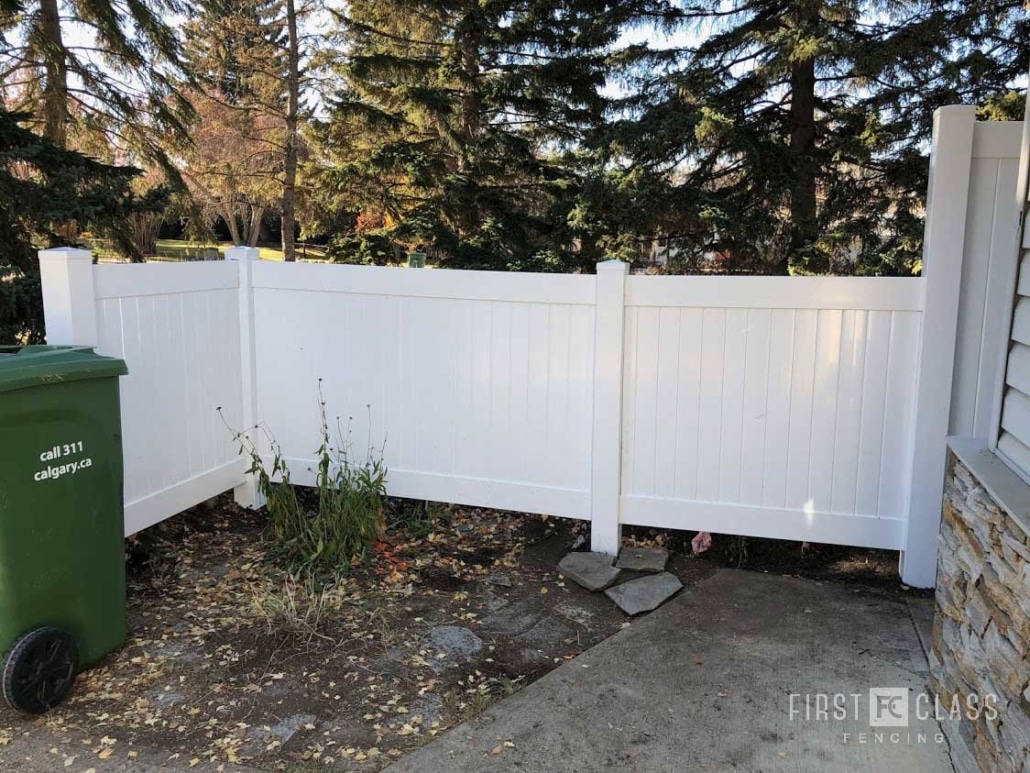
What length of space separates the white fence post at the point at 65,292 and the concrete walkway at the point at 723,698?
7.03 feet

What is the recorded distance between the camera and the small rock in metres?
2.94

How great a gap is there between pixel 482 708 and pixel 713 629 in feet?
3.50

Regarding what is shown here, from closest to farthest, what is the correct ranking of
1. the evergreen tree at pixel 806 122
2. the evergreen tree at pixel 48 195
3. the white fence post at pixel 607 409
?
the white fence post at pixel 607 409
the evergreen tree at pixel 48 195
the evergreen tree at pixel 806 122

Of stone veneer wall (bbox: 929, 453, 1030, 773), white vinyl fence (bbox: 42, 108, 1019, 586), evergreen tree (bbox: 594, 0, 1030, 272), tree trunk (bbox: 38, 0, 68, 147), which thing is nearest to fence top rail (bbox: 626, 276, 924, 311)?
white vinyl fence (bbox: 42, 108, 1019, 586)

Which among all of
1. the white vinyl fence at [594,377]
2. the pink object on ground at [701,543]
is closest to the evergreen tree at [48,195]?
the white vinyl fence at [594,377]

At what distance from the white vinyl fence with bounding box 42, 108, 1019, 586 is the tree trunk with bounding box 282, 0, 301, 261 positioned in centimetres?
1064

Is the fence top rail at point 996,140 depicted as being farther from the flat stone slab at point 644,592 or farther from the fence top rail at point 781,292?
the flat stone slab at point 644,592

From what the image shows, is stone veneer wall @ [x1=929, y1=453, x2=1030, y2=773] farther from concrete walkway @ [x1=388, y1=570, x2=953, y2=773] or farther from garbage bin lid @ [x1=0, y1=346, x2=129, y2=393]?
garbage bin lid @ [x1=0, y1=346, x2=129, y2=393]

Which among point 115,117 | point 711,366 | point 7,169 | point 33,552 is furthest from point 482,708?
point 115,117

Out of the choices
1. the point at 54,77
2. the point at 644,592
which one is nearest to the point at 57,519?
the point at 644,592

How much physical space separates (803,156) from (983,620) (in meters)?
7.93

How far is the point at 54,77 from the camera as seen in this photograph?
700 cm

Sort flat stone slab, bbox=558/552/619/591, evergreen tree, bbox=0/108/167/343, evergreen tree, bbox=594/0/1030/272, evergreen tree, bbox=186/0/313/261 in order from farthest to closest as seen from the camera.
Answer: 1. evergreen tree, bbox=186/0/313/261
2. evergreen tree, bbox=594/0/1030/272
3. evergreen tree, bbox=0/108/167/343
4. flat stone slab, bbox=558/552/619/591

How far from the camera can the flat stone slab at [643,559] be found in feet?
12.3
